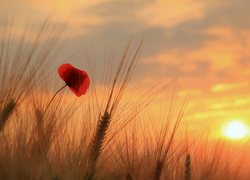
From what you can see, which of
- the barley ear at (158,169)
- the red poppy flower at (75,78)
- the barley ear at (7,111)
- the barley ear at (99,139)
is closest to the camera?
the barley ear at (7,111)

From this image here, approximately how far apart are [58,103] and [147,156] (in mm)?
639

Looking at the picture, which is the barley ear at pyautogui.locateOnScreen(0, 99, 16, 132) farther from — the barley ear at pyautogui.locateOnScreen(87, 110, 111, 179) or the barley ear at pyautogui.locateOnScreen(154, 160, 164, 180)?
the barley ear at pyautogui.locateOnScreen(154, 160, 164, 180)

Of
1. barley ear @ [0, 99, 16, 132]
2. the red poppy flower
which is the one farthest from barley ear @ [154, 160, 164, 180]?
barley ear @ [0, 99, 16, 132]

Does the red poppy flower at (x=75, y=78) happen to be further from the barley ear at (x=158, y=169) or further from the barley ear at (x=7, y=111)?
the barley ear at (x=158, y=169)

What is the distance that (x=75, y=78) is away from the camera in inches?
71.0

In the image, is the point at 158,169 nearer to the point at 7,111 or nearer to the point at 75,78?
the point at 75,78

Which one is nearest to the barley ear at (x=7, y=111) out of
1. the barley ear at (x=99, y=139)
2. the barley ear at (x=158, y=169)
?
the barley ear at (x=99, y=139)

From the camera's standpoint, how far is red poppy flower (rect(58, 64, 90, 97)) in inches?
69.9

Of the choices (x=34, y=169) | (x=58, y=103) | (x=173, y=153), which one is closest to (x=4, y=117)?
(x=34, y=169)

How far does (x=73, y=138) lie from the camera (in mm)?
1683

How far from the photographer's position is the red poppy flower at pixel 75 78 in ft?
5.82

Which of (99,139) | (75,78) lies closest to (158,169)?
(99,139)

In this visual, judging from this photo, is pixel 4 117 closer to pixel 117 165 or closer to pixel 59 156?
pixel 59 156

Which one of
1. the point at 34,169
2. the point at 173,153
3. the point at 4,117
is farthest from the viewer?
the point at 173,153
